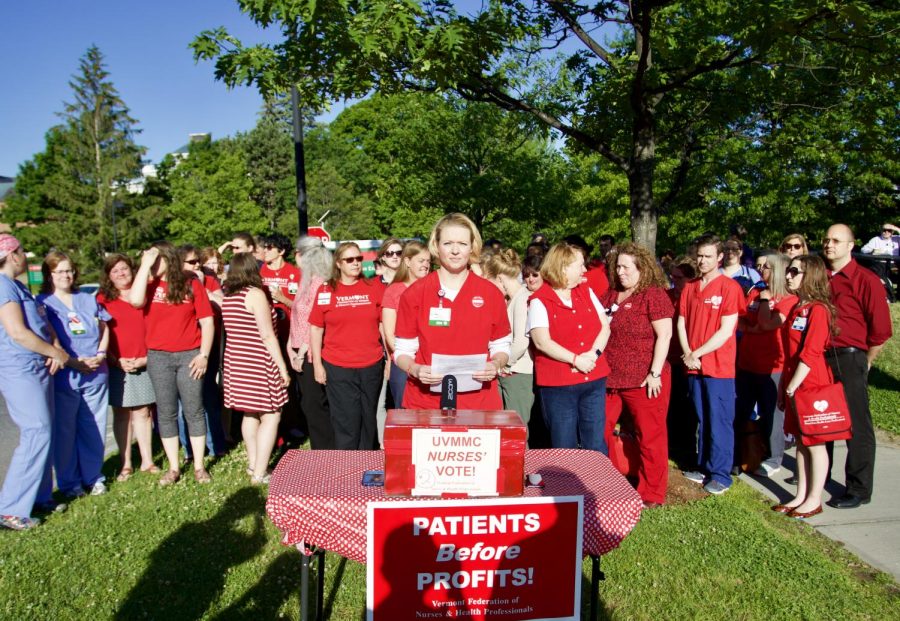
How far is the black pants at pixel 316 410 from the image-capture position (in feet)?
17.9

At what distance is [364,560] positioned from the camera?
251 cm

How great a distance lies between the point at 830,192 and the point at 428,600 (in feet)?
74.0

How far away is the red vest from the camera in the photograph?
4410mm

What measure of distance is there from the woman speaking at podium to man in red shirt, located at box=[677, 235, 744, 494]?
234cm

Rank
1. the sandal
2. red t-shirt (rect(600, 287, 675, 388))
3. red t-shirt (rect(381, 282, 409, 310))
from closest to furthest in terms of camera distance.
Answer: red t-shirt (rect(600, 287, 675, 388)), red t-shirt (rect(381, 282, 409, 310)), the sandal

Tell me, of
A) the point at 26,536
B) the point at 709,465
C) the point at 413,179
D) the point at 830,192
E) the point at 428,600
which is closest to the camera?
the point at 428,600

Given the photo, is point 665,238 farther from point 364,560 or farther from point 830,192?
point 364,560

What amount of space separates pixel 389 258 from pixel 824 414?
3742 millimetres

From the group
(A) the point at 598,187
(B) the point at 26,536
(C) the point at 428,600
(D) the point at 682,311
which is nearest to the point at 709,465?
(D) the point at 682,311

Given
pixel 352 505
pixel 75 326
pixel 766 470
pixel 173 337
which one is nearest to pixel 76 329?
pixel 75 326

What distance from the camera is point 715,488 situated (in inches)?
203

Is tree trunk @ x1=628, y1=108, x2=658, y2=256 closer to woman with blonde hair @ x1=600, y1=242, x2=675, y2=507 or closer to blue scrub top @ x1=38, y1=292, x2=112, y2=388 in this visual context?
woman with blonde hair @ x1=600, y1=242, x2=675, y2=507

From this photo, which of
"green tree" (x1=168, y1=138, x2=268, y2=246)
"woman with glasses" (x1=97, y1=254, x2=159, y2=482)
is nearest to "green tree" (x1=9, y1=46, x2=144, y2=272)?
"green tree" (x1=168, y1=138, x2=268, y2=246)

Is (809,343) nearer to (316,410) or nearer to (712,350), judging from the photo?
(712,350)
